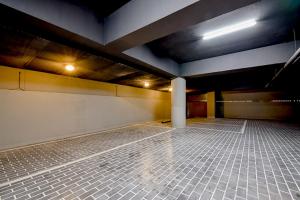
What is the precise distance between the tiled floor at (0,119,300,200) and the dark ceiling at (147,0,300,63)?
3373 mm

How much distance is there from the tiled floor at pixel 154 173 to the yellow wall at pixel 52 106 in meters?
1.00

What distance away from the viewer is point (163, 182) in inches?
94.7

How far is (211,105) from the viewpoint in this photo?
1443cm

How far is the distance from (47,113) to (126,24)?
4704mm

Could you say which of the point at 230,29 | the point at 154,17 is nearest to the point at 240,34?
the point at 230,29

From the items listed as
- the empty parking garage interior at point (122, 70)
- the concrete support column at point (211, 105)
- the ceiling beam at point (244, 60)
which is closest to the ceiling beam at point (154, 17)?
the empty parking garage interior at point (122, 70)

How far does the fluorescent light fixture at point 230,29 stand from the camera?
3.64 m

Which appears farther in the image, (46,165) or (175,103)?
(175,103)

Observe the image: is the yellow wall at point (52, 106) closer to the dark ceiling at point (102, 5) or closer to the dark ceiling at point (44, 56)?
the dark ceiling at point (44, 56)

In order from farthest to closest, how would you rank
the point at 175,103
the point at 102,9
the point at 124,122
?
1. the point at 124,122
2. the point at 175,103
3. the point at 102,9

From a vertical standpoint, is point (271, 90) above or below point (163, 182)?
above

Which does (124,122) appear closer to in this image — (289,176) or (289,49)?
(289,176)

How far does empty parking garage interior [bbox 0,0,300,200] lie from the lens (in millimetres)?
2297

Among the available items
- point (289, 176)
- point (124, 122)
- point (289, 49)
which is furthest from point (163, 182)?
point (124, 122)
